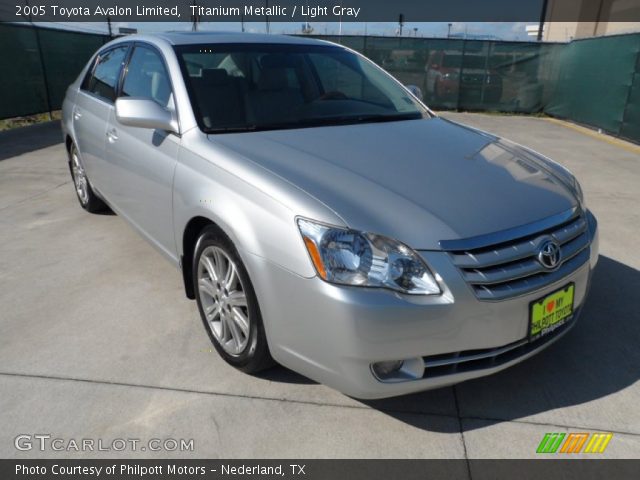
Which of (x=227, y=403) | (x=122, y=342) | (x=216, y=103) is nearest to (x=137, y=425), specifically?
(x=227, y=403)

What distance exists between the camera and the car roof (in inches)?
130

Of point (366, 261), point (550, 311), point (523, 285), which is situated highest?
point (366, 261)

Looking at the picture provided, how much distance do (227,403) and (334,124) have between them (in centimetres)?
167

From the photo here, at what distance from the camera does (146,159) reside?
10.2 ft

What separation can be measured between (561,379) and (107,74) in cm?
391

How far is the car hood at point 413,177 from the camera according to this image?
81.8 inches

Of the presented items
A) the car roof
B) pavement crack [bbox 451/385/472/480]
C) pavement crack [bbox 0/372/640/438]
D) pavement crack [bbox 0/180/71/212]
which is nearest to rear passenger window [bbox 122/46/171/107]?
the car roof

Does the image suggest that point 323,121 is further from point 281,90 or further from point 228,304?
point 228,304

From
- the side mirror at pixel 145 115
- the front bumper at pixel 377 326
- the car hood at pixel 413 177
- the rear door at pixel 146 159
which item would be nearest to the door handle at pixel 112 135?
the rear door at pixel 146 159

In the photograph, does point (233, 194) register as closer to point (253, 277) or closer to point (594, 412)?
point (253, 277)
